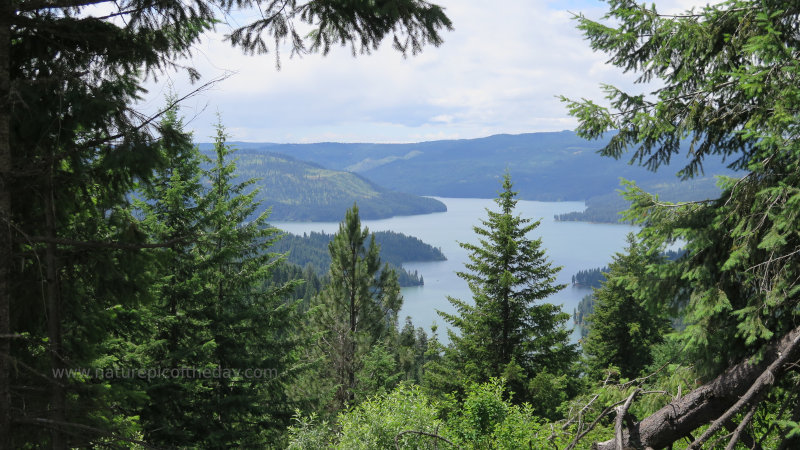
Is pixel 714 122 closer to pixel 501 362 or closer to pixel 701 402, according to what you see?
pixel 701 402

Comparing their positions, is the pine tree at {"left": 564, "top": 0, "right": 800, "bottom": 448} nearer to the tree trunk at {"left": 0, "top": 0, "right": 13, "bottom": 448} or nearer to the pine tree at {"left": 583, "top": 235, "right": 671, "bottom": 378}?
the tree trunk at {"left": 0, "top": 0, "right": 13, "bottom": 448}

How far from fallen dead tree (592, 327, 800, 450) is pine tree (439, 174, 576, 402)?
34.3ft

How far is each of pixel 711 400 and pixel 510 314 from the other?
10.8 meters

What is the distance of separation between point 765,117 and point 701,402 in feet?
10.4

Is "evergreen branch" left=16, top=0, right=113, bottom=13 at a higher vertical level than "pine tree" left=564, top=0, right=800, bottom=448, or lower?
higher

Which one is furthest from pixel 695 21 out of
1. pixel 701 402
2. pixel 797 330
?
pixel 701 402

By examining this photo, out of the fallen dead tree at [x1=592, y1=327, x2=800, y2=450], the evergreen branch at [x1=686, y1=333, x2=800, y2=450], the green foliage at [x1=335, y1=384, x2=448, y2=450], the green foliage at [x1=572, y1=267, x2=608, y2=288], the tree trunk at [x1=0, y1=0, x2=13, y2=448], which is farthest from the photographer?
the green foliage at [x1=572, y1=267, x2=608, y2=288]

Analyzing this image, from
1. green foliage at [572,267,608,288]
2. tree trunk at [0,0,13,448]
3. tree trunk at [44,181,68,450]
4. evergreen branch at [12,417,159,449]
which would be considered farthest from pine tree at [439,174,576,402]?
green foliage at [572,267,608,288]

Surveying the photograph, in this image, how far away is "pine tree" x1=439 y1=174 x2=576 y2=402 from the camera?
15.9 meters

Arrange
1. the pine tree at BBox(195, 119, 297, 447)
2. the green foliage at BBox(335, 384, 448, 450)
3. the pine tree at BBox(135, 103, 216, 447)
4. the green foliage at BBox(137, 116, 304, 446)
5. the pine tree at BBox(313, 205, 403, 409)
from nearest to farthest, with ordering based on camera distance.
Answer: the green foliage at BBox(335, 384, 448, 450)
the pine tree at BBox(135, 103, 216, 447)
the green foliage at BBox(137, 116, 304, 446)
the pine tree at BBox(195, 119, 297, 447)
the pine tree at BBox(313, 205, 403, 409)

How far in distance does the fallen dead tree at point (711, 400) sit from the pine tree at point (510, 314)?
10454 mm

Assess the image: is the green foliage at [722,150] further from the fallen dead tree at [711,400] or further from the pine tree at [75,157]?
the pine tree at [75,157]

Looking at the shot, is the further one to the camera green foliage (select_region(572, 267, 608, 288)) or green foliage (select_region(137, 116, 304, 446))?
green foliage (select_region(572, 267, 608, 288))

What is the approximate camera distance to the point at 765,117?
5.25 m
